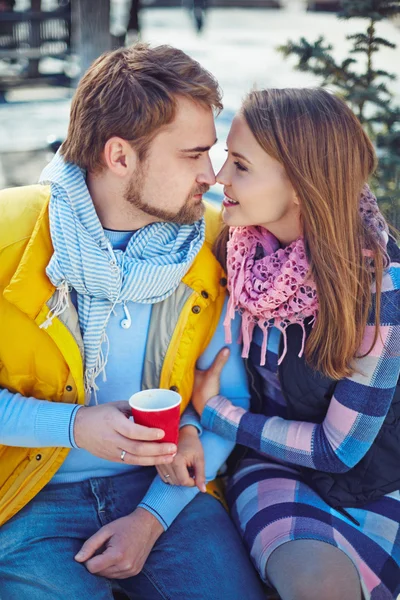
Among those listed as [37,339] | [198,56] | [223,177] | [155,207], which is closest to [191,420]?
[37,339]

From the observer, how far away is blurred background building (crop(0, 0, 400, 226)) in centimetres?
397

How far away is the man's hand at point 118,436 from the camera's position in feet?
6.76

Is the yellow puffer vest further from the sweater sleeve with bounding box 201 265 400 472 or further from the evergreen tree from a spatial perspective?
the evergreen tree

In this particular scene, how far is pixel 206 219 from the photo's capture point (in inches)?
112

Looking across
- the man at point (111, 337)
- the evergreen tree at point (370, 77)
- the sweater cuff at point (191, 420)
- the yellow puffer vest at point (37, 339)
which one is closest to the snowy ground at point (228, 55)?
the evergreen tree at point (370, 77)

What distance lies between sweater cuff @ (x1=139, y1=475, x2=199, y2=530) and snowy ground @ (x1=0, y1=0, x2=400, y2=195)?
137 centimetres

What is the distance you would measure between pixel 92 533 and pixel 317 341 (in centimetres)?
95

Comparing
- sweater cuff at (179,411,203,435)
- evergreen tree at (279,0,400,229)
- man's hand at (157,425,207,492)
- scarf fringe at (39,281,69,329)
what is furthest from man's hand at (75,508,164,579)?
evergreen tree at (279,0,400,229)

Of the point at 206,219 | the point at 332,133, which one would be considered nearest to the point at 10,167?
the point at 206,219

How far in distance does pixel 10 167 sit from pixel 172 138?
232 inches

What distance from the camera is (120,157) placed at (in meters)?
2.54

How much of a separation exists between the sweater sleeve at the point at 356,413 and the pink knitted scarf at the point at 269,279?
0.61 ft

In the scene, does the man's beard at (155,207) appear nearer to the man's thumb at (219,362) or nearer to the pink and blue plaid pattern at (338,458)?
the man's thumb at (219,362)

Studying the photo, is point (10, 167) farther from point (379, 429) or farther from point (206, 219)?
point (379, 429)
